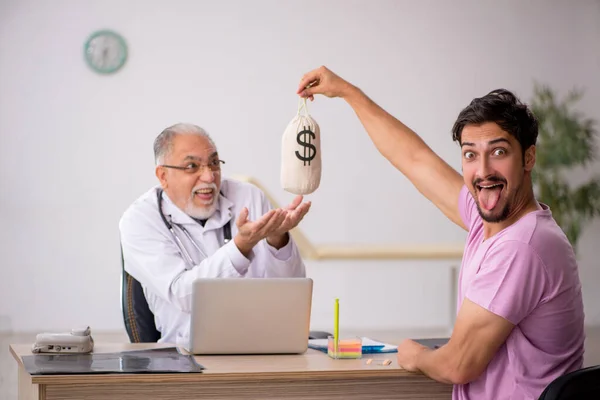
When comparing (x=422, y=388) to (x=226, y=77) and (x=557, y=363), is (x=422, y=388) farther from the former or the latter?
(x=226, y=77)

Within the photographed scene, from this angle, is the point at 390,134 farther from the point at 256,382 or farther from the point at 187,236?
the point at 187,236

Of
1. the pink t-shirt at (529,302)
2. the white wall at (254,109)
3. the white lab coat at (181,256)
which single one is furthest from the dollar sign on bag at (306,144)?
the white wall at (254,109)

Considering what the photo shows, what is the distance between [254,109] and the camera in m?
6.73

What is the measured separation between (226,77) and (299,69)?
595mm

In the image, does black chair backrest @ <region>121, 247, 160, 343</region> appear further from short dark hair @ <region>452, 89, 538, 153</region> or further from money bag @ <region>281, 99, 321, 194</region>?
short dark hair @ <region>452, 89, 538, 153</region>

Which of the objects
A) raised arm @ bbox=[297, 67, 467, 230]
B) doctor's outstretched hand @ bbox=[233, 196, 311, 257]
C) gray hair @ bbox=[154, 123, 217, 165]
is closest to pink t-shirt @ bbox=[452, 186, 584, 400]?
raised arm @ bbox=[297, 67, 467, 230]

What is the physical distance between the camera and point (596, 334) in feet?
23.3

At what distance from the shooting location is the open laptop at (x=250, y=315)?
97.1 inches

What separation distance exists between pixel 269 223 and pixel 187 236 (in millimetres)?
736

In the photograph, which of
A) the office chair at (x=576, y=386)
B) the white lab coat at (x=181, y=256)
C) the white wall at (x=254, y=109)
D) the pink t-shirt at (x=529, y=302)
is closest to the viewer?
the office chair at (x=576, y=386)

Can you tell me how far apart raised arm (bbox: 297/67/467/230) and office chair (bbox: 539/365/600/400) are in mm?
875

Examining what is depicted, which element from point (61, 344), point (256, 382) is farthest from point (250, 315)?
point (61, 344)

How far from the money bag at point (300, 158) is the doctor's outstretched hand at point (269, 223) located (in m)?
0.13

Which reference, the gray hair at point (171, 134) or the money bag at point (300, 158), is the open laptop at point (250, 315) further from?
the gray hair at point (171, 134)
